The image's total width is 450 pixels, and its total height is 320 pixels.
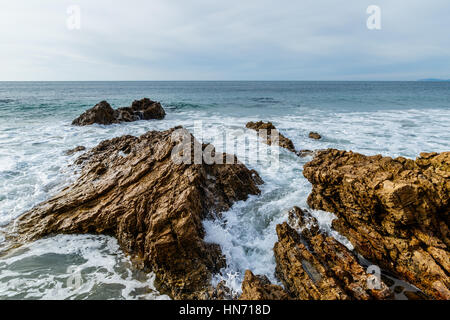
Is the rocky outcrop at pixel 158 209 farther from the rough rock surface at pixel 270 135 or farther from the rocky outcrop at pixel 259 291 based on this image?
the rough rock surface at pixel 270 135

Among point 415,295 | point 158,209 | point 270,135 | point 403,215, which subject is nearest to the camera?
point 415,295

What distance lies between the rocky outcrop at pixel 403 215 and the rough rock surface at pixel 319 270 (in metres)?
0.84

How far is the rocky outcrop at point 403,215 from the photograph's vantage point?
420 cm

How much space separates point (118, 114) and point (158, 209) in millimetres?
18901

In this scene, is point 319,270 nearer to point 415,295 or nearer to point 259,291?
point 259,291

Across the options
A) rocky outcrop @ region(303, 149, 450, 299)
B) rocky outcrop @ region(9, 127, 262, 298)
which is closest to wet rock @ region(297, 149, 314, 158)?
rocky outcrop @ region(9, 127, 262, 298)

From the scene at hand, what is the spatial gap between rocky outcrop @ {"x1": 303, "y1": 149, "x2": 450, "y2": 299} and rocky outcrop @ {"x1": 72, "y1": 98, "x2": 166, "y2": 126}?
767 inches

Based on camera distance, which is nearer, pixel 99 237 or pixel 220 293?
pixel 220 293

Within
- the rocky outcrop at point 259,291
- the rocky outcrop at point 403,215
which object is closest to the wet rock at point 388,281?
the rocky outcrop at point 403,215

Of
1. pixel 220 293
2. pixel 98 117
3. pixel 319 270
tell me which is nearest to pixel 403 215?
pixel 319 270

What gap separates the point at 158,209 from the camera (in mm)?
5449
